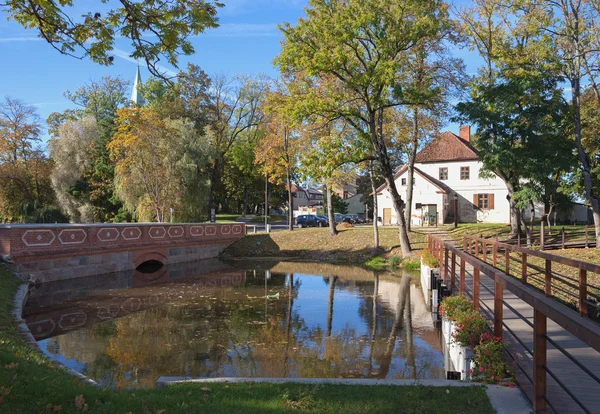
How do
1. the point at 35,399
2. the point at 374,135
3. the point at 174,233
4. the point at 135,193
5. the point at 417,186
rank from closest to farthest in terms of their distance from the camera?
the point at 35,399 < the point at 374,135 < the point at 174,233 < the point at 135,193 < the point at 417,186

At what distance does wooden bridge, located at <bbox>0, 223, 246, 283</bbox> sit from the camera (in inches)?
735

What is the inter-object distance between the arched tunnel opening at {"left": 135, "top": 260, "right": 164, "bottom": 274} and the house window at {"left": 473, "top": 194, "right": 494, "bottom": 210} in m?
29.1

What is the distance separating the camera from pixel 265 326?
12656 mm

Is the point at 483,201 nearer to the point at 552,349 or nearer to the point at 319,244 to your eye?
the point at 319,244

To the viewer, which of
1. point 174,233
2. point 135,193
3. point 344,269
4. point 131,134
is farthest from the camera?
point 135,193

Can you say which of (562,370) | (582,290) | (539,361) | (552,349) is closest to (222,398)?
(539,361)

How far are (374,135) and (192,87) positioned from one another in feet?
90.8

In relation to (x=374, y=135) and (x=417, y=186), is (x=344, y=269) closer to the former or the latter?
(x=374, y=135)

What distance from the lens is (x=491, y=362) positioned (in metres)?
5.85

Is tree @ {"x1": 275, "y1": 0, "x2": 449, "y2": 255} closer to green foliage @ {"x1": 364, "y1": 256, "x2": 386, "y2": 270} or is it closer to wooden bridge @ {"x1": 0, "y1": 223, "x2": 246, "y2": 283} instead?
green foliage @ {"x1": 364, "y1": 256, "x2": 386, "y2": 270}

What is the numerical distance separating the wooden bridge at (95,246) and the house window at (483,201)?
24694mm

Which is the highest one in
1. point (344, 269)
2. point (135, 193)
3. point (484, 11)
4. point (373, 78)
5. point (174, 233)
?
point (484, 11)

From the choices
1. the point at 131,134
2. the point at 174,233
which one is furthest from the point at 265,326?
the point at 131,134

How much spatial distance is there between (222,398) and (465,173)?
4246 centimetres
